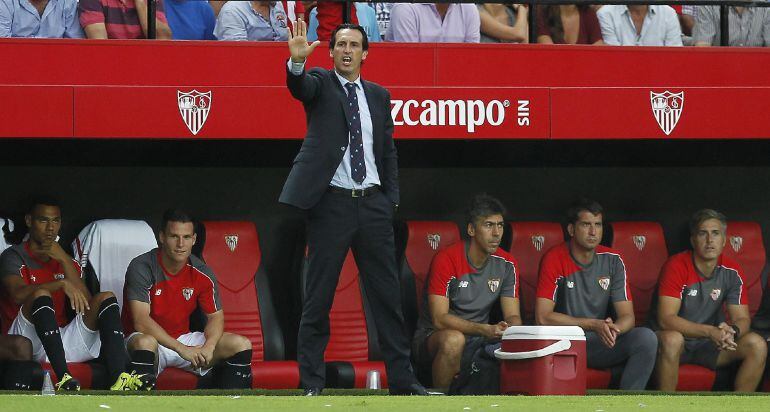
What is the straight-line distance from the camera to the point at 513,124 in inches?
319

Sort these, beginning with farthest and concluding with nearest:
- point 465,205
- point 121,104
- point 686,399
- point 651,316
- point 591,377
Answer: point 465,205 → point 651,316 → point 591,377 → point 121,104 → point 686,399

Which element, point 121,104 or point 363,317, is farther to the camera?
point 363,317

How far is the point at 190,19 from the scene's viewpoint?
8758 millimetres

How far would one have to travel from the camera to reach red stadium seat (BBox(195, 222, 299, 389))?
8.68 metres

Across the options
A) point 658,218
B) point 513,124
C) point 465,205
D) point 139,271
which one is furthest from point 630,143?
point 139,271

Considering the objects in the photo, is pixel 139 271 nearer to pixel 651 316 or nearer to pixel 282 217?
pixel 282 217

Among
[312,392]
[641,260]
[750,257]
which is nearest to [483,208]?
[641,260]

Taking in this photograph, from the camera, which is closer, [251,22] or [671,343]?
[671,343]

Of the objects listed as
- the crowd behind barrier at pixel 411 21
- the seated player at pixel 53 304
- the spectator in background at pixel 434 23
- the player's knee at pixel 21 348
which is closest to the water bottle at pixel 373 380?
the seated player at pixel 53 304

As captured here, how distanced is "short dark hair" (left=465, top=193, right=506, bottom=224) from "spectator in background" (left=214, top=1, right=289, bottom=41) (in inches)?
61.3

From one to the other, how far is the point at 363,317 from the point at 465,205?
3.96ft

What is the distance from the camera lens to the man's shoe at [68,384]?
7.49 meters

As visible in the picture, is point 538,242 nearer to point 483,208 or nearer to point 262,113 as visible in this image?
point 483,208

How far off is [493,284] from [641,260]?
1248 mm
